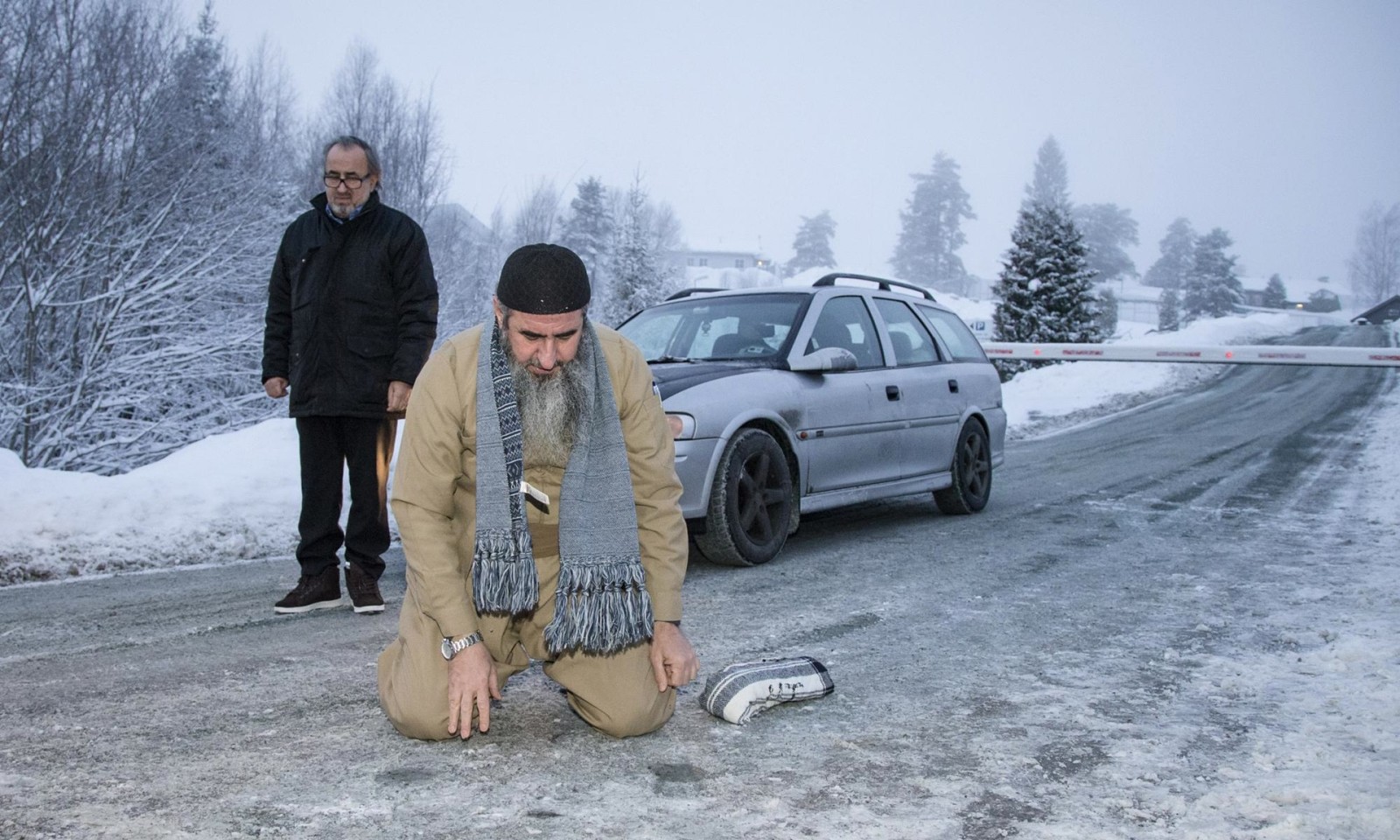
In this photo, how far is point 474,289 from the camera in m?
36.6

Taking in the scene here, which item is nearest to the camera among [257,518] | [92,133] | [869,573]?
[869,573]

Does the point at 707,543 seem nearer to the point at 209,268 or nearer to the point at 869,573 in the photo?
the point at 869,573

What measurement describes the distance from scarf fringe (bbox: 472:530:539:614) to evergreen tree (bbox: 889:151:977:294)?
4652 inches

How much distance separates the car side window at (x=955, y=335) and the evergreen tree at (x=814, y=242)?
11765 centimetres

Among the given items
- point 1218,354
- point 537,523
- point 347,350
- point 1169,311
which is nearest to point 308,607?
point 347,350

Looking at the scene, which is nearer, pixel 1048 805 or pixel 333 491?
pixel 1048 805

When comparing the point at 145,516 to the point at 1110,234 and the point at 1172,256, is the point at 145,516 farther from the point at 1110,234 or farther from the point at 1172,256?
the point at 1172,256

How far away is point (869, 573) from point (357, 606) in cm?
263

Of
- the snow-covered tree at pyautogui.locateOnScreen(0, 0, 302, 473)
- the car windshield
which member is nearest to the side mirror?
the car windshield

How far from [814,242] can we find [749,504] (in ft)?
403

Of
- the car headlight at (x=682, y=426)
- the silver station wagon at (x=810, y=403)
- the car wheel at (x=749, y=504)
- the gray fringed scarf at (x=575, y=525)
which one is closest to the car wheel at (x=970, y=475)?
the silver station wagon at (x=810, y=403)

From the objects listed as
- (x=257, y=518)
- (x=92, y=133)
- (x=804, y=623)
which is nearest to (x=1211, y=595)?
(x=804, y=623)

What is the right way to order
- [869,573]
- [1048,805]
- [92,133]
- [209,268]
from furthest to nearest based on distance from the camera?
[209,268], [92,133], [869,573], [1048,805]

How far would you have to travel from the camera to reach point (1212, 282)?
8456cm
